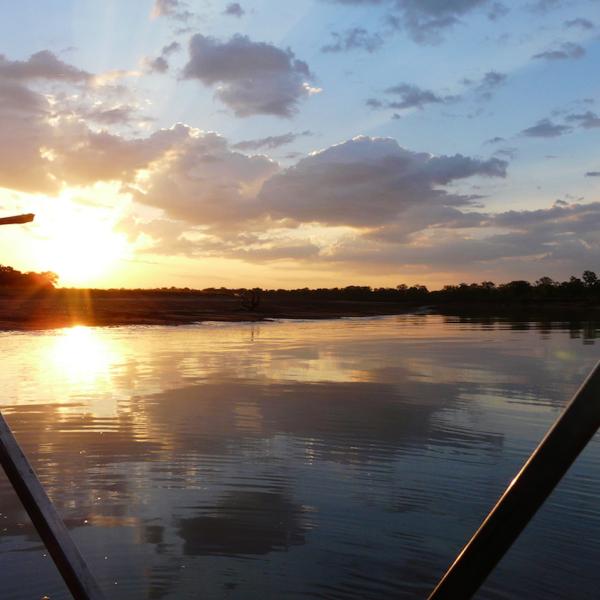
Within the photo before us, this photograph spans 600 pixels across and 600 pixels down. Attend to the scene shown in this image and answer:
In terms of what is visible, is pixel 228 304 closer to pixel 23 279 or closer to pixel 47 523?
pixel 23 279

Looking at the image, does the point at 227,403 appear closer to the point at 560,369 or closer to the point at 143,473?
the point at 143,473

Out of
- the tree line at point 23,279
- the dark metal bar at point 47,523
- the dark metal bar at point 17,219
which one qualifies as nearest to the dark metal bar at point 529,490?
the dark metal bar at point 47,523

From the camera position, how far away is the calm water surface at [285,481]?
5773mm

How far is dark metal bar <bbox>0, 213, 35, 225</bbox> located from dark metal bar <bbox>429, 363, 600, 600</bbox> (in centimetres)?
228

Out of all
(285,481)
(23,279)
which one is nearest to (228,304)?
(23,279)

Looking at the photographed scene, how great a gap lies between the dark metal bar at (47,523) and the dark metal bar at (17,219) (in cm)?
90

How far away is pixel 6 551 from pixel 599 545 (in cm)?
575

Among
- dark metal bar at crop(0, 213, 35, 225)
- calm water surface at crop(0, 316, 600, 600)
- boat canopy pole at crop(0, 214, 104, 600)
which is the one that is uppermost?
dark metal bar at crop(0, 213, 35, 225)

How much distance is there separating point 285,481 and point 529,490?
270 inches

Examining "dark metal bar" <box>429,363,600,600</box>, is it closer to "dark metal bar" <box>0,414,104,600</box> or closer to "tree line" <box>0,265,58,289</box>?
"dark metal bar" <box>0,414,104,600</box>

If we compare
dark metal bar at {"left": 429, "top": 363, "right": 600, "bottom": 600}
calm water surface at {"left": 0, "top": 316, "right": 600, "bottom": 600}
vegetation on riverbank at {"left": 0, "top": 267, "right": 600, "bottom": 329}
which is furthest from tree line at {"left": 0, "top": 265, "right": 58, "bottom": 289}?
dark metal bar at {"left": 429, "top": 363, "right": 600, "bottom": 600}

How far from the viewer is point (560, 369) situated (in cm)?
2025

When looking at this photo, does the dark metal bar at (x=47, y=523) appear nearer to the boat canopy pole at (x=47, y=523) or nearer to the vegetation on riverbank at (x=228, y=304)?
the boat canopy pole at (x=47, y=523)

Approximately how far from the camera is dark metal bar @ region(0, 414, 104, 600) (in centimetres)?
257
